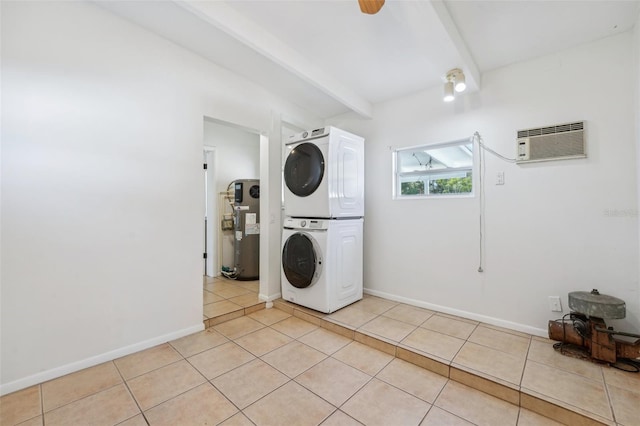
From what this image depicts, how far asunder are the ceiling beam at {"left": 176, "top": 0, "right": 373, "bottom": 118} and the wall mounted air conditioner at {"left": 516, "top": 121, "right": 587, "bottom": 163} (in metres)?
1.82

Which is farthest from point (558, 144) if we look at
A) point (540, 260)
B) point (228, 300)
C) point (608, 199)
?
point (228, 300)

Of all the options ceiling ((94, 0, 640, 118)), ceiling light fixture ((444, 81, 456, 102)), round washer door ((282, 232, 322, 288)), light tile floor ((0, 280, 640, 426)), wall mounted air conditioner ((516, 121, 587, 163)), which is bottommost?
light tile floor ((0, 280, 640, 426))

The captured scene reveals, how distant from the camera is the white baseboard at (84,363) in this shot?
1654 millimetres

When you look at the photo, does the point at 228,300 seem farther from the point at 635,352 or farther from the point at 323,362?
the point at 635,352

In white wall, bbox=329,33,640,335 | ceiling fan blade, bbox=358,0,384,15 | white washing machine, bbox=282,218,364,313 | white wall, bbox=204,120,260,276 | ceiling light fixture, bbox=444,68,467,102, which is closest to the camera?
ceiling fan blade, bbox=358,0,384,15

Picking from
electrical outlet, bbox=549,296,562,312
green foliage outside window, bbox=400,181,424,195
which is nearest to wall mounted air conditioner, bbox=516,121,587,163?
green foliage outside window, bbox=400,181,424,195

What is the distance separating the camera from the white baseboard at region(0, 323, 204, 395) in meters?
1.65

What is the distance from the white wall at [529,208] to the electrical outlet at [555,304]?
36mm

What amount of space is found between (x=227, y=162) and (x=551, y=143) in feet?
14.0

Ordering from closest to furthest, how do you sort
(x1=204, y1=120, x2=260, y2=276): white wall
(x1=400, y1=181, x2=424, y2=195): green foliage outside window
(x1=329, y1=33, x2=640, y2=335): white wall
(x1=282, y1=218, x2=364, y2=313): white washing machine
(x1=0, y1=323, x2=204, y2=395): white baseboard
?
(x1=0, y1=323, x2=204, y2=395): white baseboard
(x1=329, y1=33, x2=640, y2=335): white wall
(x1=282, y1=218, x2=364, y2=313): white washing machine
(x1=400, y1=181, x2=424, y2=195): green foliage outside window
(x1=204, y1=120, x2=260, y2=276): white wall

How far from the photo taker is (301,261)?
2895 millimetres

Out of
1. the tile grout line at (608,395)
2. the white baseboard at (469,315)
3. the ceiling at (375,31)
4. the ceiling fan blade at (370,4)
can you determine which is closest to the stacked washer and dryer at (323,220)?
the white baseboard at (469,315)

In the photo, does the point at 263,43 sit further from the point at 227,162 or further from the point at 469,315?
the point at 469,315

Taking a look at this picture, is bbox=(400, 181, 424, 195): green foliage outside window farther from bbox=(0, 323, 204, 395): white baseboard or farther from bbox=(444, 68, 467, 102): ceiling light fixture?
bbox=(0, 323, 204, 395): white baseboard
